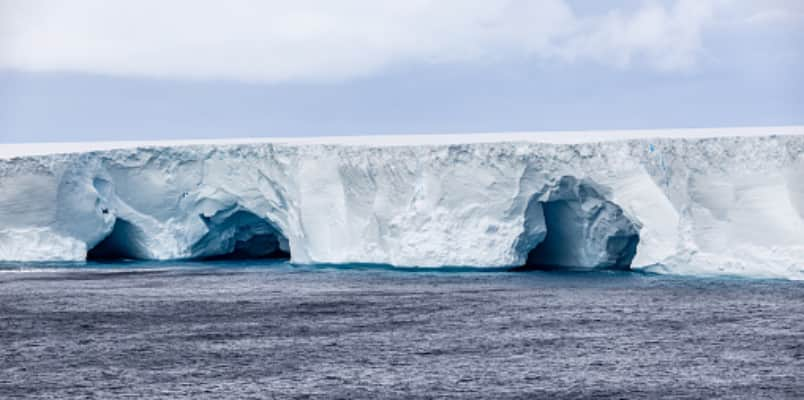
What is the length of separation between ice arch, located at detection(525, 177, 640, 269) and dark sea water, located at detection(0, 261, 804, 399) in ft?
2.47

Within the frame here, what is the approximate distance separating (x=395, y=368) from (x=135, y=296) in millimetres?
7694

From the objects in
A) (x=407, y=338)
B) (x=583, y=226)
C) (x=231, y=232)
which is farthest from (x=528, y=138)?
(x=407, y=338)

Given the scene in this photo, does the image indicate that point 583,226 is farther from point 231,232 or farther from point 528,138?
point 231,232

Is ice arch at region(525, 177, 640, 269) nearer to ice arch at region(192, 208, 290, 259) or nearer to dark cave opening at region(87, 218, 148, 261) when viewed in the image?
ice arch at region(192, 208, 290, 259)

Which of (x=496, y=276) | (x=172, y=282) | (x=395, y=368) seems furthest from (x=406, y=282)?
(x=395, y=368)

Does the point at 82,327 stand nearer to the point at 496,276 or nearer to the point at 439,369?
the point at 439,369

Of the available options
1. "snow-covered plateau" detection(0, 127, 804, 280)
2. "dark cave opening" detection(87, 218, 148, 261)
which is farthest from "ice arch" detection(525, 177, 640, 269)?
"dark cave opening" detection(87, 218, 148, 261)

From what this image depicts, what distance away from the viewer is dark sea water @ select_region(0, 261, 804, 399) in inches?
369

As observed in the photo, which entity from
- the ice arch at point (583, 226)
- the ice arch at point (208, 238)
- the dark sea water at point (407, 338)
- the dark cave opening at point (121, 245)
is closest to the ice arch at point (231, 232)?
the ice arch at point (208, 238)

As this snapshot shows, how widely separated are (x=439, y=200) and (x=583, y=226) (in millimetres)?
2573

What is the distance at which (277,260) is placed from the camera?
27172 mm

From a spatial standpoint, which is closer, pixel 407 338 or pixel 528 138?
pixel 407 338

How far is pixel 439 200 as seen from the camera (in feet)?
65.8

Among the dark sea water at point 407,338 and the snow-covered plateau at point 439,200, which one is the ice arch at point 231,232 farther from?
the dark sea water at point 407,338
